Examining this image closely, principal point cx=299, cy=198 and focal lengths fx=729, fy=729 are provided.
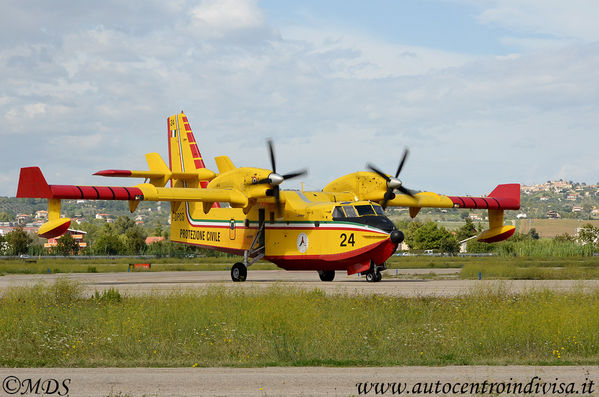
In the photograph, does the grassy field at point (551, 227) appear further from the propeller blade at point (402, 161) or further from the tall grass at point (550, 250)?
the propeller blade at point (402, 161)

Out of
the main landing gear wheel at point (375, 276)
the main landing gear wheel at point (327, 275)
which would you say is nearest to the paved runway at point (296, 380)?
the main landing gear wheel at point (375, 276)

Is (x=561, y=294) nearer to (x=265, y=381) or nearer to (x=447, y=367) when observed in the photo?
(x=447, y=367)

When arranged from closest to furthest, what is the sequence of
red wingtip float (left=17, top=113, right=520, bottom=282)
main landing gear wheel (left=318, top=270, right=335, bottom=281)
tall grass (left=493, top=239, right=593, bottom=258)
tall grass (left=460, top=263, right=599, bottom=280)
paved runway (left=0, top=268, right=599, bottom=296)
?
paved runway (left=0, top=268, right=599, bottom=296) < red wingtip float (left=17, top=113, right=520, bottom=282) < tall grass (left=460, top=263, right=599, bottom=280) < main landing gear wheel (left=318, top=270, right=335, bottom=281) < tall grass (left=493, top=239, right=593, bottom=258)

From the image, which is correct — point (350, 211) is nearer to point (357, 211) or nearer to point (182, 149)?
point (357, 211)

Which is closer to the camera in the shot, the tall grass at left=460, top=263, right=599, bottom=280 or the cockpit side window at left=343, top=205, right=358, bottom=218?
the cockpit side window at left=343, top=205, right=358, bottom=218

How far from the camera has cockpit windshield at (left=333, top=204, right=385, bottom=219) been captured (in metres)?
33.8

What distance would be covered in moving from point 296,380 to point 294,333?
4.49 m

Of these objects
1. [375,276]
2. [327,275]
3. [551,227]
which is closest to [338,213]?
[375,276]

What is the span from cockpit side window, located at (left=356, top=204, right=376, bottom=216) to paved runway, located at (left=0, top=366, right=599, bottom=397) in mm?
20367

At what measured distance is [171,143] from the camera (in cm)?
4519

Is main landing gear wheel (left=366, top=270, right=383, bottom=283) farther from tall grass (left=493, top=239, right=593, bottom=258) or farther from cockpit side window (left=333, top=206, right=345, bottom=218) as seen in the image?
tall grass (left=493, top=239, right=593, bottom=258)

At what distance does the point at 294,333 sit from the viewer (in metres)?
16.6

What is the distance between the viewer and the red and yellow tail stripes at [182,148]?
42656 mm

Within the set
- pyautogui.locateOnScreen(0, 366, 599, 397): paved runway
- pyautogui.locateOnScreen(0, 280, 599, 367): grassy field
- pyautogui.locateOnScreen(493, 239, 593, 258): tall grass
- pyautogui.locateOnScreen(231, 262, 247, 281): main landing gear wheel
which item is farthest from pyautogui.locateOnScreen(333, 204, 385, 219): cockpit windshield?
pyautogui.locateOnScreen(493, 239, 593, 258): tall grass
